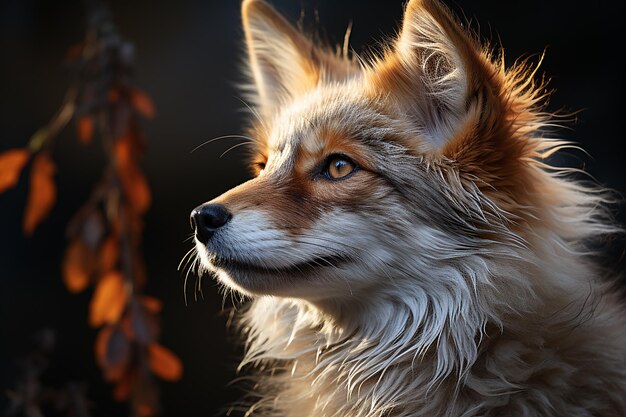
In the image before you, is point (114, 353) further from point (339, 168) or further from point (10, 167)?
point (339, 168)

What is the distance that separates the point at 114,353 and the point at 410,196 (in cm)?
117

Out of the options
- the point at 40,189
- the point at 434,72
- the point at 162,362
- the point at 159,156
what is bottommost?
the point at 162,362

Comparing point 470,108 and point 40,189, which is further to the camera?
point 40,189

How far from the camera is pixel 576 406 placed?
1780 mm

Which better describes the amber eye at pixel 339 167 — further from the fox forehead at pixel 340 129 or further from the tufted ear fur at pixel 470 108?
the tufted ear fur at pixel 470 108

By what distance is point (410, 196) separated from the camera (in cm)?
187

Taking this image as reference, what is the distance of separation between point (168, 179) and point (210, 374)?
1.03 meters

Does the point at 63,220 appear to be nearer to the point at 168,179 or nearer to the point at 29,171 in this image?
the point at 29,171

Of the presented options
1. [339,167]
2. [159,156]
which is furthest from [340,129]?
[159,156]

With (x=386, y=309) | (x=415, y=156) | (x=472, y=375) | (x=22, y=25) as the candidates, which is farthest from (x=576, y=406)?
(x=22, y=25)

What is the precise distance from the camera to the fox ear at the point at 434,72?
5.87 feet

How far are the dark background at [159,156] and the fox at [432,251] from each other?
63.3 inches

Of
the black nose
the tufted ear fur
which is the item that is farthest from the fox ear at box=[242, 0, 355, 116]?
the black nose

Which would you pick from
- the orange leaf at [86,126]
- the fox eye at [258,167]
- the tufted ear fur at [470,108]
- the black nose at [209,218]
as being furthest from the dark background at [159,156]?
the black nose at [209,218]
